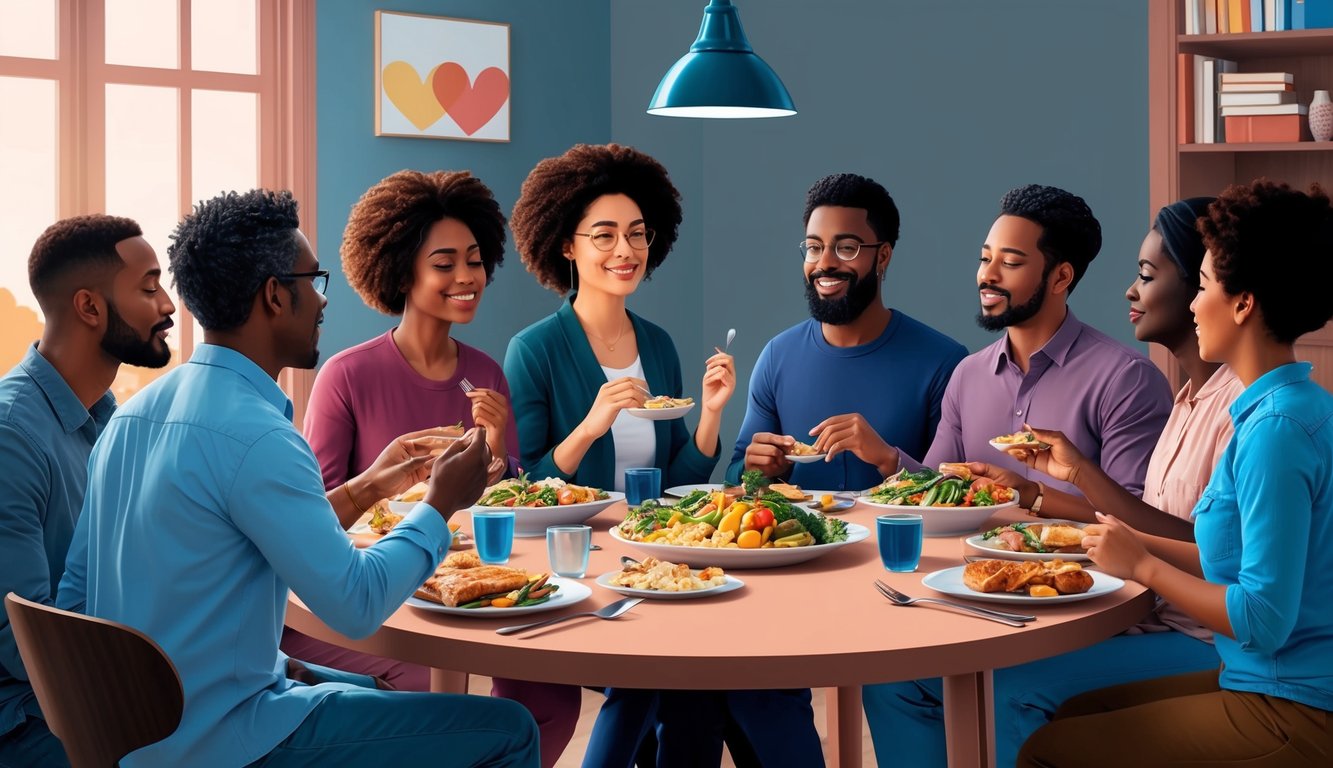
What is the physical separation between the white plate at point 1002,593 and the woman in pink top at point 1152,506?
1.08 feet

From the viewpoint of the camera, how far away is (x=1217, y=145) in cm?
438

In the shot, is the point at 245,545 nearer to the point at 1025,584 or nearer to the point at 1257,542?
the point at 1025,584

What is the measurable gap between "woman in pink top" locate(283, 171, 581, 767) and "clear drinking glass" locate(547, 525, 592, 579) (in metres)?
0.73

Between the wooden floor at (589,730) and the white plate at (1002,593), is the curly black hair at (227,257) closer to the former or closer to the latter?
the white plate at (1002,593)

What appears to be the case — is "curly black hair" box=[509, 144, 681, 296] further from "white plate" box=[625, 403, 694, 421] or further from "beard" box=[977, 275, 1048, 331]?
"beard" box=[977, 275, 1048, 331]

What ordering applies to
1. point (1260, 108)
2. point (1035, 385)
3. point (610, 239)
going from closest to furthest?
point (1035, 385), point (610, 239), point (1260, 108)

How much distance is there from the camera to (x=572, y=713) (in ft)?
9.05

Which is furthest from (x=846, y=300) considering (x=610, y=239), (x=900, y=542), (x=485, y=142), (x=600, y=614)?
(x=485, y=142)

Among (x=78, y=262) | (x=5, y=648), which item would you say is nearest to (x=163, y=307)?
(x=78, y=262)

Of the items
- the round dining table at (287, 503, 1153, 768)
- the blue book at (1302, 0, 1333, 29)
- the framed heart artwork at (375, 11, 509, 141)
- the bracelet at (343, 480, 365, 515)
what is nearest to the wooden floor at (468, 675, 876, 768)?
the bracelet at (343, 480, 365, 515)

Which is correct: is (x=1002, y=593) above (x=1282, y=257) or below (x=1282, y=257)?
below

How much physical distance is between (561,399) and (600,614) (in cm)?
149

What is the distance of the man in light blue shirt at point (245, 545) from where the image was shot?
1684 millimetres

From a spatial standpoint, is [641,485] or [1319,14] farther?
[1319,14]
